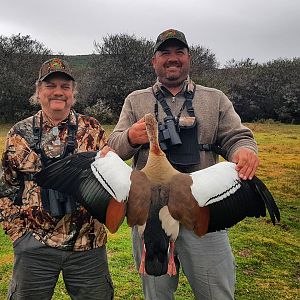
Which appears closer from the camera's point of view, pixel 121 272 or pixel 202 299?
pixel 202 299

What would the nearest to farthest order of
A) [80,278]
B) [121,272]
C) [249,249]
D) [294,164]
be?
[80,278]
[121,272]
[249,249]
[294,164]

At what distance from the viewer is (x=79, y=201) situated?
12.0ft

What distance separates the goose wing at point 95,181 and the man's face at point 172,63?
984 millimetres

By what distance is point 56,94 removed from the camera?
3904mm

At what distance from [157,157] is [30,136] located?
118 cm

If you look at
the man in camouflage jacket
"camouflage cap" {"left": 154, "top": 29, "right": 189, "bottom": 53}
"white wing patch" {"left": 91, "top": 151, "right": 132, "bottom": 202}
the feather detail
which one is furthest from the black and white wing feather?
"camouflage cap" {"left": 154, "top": 29, "right": 189, "bottom": 53}

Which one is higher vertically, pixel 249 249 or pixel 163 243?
pixel 163 243

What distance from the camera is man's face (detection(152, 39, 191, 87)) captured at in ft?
13.3

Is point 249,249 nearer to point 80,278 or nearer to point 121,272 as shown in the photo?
point 121,272

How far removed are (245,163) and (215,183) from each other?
31 cm

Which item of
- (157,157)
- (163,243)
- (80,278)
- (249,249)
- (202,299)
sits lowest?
(249,249)

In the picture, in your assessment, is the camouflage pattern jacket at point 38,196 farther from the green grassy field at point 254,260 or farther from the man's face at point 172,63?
the green grassy field at point 254,260

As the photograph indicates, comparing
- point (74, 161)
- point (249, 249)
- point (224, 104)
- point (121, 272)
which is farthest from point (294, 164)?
point (74, 161)

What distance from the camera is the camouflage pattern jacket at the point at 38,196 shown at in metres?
3.86
